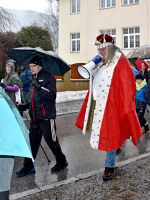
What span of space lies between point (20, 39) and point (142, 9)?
946 cm

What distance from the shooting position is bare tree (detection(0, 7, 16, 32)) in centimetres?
1527

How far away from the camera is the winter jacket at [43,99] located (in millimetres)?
4695

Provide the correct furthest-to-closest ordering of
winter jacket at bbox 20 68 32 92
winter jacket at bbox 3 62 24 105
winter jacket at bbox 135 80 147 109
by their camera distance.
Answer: winter jacket at bbox 20 68 32 92, winter jacket at bbox 3 62 24 105, winter jacket at bbox 135 80 147 109

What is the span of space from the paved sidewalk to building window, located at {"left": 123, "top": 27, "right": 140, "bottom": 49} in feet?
67.6

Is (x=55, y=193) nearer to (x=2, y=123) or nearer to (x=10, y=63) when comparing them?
(x=2, y=123)

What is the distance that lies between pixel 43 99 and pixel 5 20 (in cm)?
1176

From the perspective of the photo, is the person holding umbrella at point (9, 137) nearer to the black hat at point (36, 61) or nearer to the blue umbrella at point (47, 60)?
the black hat at point (36, 61)

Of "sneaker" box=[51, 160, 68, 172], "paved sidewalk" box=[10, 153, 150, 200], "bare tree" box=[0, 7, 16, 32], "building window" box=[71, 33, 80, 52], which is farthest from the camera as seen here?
"building window" box=[71, 33, 80, 52]

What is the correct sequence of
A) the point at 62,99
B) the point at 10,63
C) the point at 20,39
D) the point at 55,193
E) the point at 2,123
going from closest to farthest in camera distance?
the point at 2,123
the point at 55,193
the point at 10,63
the point at 62,99
the point at 20,39

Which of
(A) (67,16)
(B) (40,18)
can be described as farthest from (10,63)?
(B) (40,18)

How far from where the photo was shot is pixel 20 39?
2253cm

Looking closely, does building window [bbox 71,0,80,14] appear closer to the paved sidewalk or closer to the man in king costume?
the man in king costume

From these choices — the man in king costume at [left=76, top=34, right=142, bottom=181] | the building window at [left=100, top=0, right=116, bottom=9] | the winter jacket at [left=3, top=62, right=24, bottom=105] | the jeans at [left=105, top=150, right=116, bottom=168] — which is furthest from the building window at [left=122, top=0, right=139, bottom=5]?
the jeans at [left=105, top=150, right=116, bottom=168]

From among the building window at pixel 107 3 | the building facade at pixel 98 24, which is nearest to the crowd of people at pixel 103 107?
the building facade at pixel 98 24
